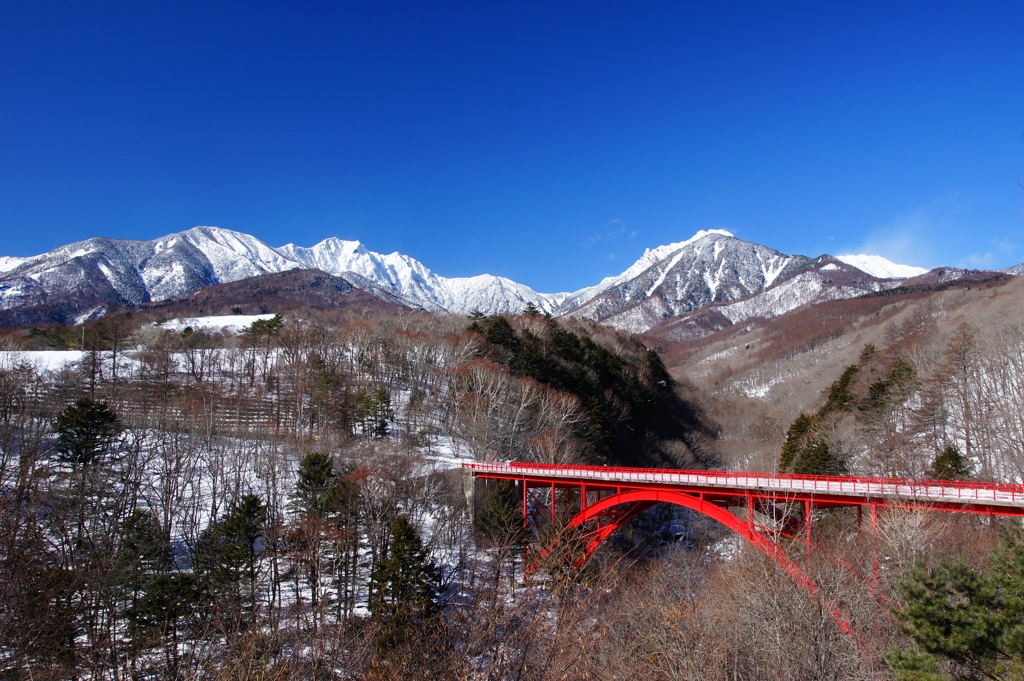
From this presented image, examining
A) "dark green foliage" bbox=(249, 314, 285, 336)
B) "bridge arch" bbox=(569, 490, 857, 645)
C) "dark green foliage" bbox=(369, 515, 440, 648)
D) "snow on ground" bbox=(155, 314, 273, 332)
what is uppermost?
"snow on ground" bbox=(155, 314, 273, 332)

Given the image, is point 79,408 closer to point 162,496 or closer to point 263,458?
point 162,496

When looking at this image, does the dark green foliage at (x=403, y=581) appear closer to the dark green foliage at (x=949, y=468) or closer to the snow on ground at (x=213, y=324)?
the dark green foliage at (x=949, y=468)

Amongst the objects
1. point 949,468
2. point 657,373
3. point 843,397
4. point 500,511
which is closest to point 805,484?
point 949,468

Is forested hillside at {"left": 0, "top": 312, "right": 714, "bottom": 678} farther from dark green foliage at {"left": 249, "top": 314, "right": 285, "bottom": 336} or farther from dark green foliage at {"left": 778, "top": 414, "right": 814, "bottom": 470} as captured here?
dark green foliage at {"left": 778, "top": 414, "right": 814, "bottom": 470}

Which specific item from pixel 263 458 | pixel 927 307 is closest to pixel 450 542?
pixel 263 458

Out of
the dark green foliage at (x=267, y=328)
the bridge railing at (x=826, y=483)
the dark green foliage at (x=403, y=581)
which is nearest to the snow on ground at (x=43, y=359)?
the dark green foliage at (x=267, y=328)

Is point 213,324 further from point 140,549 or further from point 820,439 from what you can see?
point 820,439

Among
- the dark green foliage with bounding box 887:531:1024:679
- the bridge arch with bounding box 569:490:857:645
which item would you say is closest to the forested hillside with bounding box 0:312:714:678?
the bridge arch with bounding box 569:490:857:645
